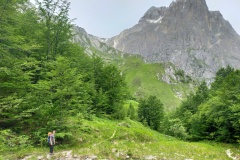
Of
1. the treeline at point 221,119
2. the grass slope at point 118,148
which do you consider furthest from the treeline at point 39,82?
the treeline at point 221,119

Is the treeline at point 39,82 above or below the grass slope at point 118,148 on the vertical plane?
above

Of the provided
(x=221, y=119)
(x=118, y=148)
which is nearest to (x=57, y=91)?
(x=118, y=148)

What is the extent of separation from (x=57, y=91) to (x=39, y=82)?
2113 millimetres

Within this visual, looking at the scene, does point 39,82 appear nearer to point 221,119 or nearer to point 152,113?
point 221,119

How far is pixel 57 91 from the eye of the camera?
22297mm

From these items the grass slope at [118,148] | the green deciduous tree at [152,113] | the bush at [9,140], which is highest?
the bush at [9,140]

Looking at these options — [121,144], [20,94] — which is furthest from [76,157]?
[20,94]

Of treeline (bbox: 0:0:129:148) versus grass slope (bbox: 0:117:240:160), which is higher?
treeline (bbox: 0:0:129:148)

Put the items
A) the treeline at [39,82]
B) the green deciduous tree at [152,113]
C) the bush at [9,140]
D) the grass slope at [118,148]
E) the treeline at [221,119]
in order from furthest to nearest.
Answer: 1. the green deciduous tree at [152,113]
2. the treeline at [221,119]
3. the grass slope at [118,148]
4. the treeline at [39,82]
5. the bush at [9,140]

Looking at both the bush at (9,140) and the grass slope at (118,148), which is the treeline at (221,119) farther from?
the bush at (9,140)

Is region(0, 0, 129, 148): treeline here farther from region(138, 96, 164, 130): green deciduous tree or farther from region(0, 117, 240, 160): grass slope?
region(138, 96, 164, 130): green deciduous tree

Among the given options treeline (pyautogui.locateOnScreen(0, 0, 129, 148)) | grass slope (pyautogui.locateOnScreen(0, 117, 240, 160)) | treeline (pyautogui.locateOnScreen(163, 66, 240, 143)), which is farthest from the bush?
treeline (pyautogui.locateOnScreen(163, 66, 240, 143))

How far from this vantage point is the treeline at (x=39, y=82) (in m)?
18.9

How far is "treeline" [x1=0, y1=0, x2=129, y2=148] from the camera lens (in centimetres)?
1887
